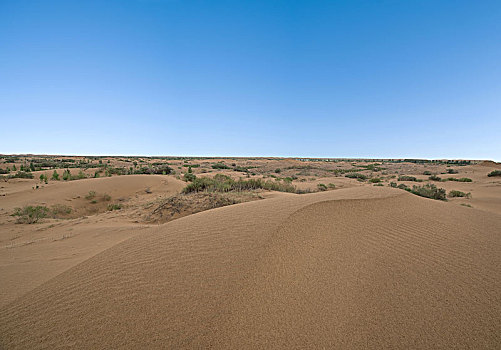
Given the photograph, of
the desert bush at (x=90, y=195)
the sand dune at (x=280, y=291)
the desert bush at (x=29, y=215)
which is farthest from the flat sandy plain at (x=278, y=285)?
the desert bush at (x=90, y=195)

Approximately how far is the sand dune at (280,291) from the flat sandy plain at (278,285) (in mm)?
13

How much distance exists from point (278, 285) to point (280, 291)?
92 millimetres

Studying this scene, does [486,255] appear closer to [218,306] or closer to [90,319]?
[218,306]

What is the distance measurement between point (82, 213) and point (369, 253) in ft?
39.4

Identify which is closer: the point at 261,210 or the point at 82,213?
the point at 261,210

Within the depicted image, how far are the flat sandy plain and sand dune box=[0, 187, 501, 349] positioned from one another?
1 cm

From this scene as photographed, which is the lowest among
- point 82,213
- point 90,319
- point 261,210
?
point 82,213

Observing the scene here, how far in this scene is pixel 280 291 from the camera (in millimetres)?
2553

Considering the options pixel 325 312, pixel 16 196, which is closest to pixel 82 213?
pixel 16 196

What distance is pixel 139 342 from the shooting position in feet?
6.68

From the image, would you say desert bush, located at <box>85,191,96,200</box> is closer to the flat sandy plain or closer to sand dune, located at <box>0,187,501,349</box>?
the flat sandy plain

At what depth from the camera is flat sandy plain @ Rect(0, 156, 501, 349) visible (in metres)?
2.09

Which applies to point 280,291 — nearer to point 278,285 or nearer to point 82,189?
point 278,285

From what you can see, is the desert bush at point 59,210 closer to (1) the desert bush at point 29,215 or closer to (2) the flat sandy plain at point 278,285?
(1) the desert bush at point 29,215
